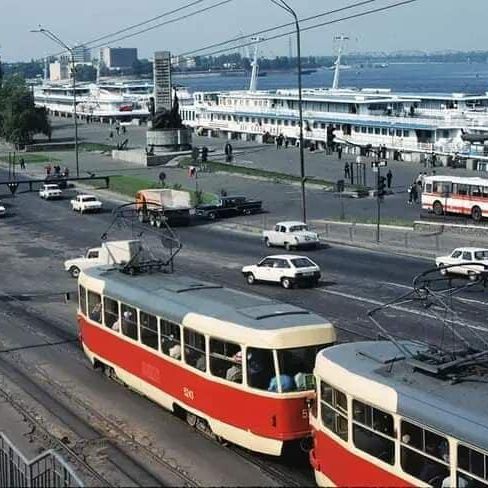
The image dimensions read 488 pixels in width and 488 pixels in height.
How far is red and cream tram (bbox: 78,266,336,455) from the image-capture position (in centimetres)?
1388

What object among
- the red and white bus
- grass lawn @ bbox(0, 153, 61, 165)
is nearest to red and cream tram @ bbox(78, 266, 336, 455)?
the red and white bus

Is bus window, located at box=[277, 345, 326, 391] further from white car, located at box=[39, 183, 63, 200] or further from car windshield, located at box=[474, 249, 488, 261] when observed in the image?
white car, located at box=[39, 183, 63, 200]

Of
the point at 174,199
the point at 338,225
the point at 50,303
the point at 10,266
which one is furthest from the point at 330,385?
the point at 174,199

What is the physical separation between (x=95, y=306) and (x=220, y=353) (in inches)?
211

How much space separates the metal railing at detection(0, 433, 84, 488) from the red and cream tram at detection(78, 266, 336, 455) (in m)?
3.13

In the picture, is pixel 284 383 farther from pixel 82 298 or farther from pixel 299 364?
pixel 82 298

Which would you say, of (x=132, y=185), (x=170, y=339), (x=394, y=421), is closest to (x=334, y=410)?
(x=394, y=421)

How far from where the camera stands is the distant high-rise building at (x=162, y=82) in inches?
3381

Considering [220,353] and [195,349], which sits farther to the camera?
[195,349]

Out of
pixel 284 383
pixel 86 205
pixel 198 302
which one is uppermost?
pixel 198 302

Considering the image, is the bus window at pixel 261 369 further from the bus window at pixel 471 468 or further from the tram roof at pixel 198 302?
the bus window at pixel 471 468

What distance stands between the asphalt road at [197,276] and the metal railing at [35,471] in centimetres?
284

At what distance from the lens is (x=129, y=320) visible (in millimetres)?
17797

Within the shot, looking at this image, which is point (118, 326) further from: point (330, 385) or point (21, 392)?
point (330, 385)
